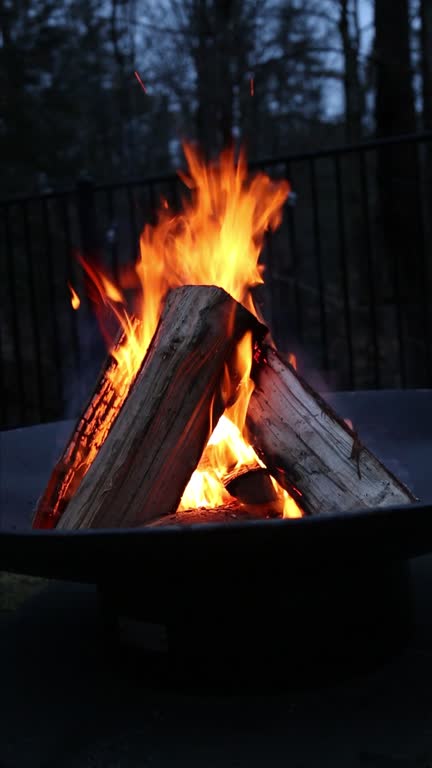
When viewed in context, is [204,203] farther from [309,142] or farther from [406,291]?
[309,142]

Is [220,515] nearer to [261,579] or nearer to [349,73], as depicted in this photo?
[261,579]

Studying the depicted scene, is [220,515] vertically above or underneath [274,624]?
above

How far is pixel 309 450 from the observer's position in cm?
193

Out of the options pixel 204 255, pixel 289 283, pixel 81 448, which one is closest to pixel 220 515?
pixel 81 448

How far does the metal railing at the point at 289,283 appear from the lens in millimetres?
4367

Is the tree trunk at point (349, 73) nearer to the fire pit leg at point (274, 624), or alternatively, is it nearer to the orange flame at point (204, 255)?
the orange flame at point (204, 255)

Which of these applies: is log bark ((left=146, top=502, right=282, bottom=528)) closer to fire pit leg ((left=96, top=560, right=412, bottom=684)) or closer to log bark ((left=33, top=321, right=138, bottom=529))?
fire pit leg ((left=96, top=560, right=412, bottom=684))

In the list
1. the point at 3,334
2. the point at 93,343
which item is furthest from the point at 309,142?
the point at 93,343

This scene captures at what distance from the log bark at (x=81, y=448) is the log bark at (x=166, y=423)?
0.23 meters

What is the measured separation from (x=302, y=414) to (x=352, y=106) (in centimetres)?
763

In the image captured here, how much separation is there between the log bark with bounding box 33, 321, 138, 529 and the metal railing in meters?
1.30

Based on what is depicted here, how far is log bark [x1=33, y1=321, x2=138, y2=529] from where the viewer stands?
7.07 feet

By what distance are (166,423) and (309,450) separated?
0.35 meters

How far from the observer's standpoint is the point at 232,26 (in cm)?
884
